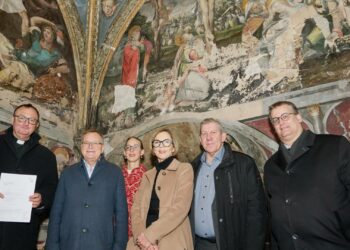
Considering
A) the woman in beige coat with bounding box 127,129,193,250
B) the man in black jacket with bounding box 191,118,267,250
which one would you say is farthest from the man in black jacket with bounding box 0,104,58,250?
the man in black jacket with bounding box 191,118,267,250

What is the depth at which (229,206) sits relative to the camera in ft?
11.9

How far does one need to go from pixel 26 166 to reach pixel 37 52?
159 inches

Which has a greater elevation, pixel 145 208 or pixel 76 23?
pixel 76 23

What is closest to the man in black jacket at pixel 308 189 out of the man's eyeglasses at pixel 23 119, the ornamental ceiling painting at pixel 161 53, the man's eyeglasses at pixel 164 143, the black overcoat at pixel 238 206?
the black overcoat at pixel 238 206

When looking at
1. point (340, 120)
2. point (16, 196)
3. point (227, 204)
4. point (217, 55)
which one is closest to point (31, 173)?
point (16, 196)

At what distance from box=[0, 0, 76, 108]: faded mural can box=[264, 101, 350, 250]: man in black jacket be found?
5273 millimetres

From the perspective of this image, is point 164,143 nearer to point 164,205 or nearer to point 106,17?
point 164,205

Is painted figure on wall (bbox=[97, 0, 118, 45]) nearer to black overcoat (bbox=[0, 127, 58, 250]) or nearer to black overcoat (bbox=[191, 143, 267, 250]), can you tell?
black overcoat (bbox=[0, 127, 58, 250])

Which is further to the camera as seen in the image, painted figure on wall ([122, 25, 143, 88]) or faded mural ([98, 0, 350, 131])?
painted figure on wall ([122, 25, 143, 88])

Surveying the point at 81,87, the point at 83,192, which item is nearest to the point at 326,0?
the point at 83,192

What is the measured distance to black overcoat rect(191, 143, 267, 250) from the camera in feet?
11.7

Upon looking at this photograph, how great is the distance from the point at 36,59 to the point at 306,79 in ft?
16.8

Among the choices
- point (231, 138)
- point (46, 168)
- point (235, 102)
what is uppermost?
point (235, 102)

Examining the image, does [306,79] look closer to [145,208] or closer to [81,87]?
[145,208]
